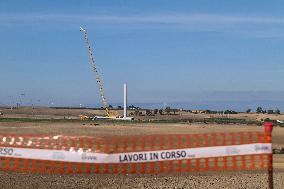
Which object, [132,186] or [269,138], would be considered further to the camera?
[132,186]

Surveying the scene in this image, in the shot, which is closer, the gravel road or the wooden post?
the wooden post

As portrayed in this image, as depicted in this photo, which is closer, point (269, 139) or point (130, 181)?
point (269, 139)

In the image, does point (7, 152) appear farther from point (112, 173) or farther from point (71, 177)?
point (112, 173)

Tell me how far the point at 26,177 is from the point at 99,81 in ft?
546

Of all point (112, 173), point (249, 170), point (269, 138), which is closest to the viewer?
point (269, 138)

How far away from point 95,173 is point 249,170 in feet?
25.3

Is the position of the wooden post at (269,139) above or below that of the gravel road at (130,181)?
above

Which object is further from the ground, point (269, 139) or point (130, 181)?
point (269, 139)

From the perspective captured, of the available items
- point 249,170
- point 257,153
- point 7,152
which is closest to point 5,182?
point 7,152

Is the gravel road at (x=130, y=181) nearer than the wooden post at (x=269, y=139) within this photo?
No

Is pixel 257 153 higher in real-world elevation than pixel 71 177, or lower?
higher

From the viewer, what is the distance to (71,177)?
22.7m

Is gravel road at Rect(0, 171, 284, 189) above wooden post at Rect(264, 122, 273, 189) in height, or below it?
below

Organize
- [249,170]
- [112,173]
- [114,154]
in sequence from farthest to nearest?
[249,170] → [112,173] → [114,154]
